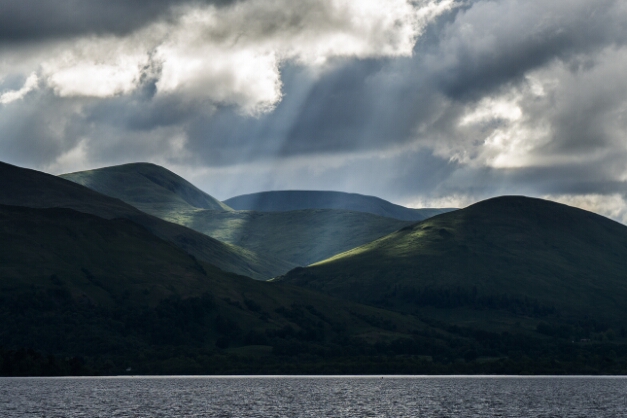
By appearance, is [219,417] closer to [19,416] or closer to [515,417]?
[19,416]

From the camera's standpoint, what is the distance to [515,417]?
199375mm

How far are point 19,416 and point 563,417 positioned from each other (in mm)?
123903

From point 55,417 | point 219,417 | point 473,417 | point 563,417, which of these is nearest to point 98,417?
point 55,417

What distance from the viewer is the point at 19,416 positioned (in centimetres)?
19762

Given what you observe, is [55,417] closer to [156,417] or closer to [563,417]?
[156,417]

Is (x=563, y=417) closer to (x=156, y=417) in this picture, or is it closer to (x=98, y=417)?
(x=156, y=417)

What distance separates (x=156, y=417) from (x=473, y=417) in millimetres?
72444

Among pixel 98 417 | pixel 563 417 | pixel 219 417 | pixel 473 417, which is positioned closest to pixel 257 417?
pixel 219 417

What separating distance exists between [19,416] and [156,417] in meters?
31.0

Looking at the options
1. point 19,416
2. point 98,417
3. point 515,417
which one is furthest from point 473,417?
point 19,416

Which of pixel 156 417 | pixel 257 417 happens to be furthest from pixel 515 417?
pixel 156 417

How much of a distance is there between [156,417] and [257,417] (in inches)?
903

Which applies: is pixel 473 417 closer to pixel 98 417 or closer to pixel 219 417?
pixel 219 417

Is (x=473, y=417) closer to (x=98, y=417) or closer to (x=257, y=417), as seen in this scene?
(x=257, y=417)
